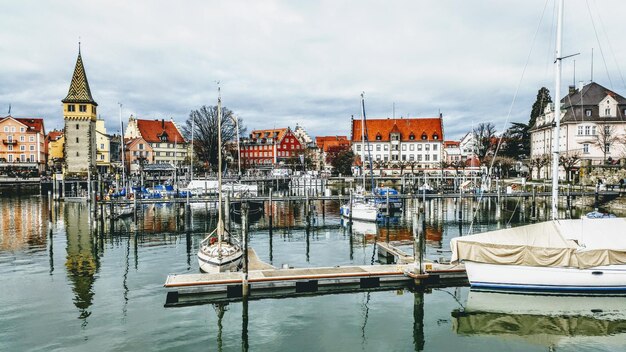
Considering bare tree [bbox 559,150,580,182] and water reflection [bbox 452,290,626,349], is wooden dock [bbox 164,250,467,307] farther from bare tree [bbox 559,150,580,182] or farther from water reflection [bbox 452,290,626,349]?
bare tree [bbox 559,150,580,182]

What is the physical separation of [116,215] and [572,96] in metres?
78.2

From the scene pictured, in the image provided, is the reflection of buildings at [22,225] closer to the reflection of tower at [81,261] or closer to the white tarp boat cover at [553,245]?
the reflection of tower at [81,261]

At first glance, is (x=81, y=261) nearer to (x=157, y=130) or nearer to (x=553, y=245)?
(x=553, y=245)

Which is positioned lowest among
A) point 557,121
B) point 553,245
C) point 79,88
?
point 553,245

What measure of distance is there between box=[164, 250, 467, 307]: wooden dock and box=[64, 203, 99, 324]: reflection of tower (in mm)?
4286

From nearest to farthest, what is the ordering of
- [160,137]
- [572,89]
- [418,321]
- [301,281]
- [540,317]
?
[418,321], [540,317], [301,281], [572,89], [160,137]

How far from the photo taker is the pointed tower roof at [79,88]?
89438mm

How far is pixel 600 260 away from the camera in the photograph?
66.2ft

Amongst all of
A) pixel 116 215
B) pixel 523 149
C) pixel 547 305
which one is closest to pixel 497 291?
pixel 547 305

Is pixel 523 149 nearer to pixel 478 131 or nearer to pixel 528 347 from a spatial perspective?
pixel 478 131

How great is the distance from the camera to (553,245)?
69.8 ft

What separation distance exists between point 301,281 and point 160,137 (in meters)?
116

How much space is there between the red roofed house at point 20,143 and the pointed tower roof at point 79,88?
38.8 meters

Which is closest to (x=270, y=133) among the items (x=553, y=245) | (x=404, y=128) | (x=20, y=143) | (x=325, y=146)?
(x=325, y=146)
